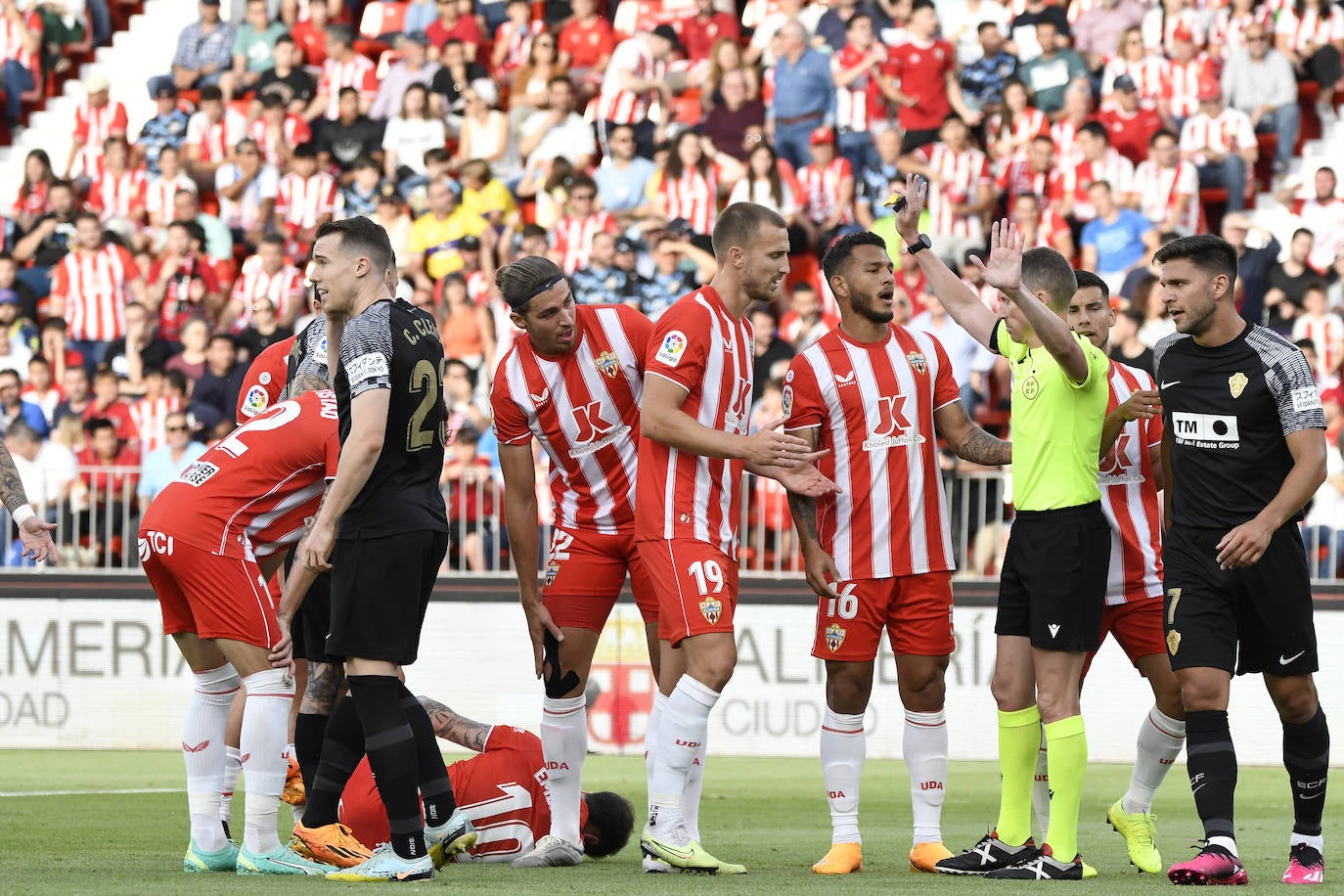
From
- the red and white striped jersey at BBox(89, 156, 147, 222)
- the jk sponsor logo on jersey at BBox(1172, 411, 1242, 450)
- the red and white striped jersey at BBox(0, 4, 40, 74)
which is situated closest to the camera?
the jk sponsor logo on jersey at BBox(1172, 411, 1242, 450)

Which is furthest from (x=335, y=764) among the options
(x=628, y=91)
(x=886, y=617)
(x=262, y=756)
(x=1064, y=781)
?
(x=628, y=91)

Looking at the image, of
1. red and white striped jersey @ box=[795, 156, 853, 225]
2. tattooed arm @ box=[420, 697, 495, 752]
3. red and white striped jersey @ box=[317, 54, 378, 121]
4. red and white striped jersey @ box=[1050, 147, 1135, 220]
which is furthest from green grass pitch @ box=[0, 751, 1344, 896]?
red and white striped jersey @ box=[317, 54, 378, 121]

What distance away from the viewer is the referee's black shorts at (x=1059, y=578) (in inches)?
300

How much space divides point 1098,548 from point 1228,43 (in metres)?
13.3

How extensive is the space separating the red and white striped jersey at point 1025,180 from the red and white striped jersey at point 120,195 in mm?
9447

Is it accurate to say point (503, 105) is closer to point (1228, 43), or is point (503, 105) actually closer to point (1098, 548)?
point (1228, 43)

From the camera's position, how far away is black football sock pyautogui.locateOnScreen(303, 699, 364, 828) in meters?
7.74

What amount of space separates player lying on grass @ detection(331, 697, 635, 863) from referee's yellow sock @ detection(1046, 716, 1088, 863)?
1.86 m

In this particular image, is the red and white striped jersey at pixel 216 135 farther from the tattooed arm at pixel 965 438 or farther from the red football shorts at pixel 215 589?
the tattooed arm at pixel 965 438

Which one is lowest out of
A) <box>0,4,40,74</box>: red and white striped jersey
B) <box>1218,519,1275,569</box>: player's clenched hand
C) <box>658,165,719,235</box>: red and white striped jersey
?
<box>1218,519,1275,569</box>: player's clenched hand

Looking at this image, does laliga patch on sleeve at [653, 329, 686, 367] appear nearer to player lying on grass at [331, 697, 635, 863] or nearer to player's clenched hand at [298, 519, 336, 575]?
player's clenched hand at [298, 519, 336, 575]

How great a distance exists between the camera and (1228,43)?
19578 millimetres

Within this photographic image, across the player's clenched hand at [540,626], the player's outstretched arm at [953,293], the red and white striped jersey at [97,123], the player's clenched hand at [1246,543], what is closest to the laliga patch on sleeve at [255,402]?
the player's clenched hand at [540,626]

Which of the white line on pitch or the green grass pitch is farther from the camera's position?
the white line on pitch
